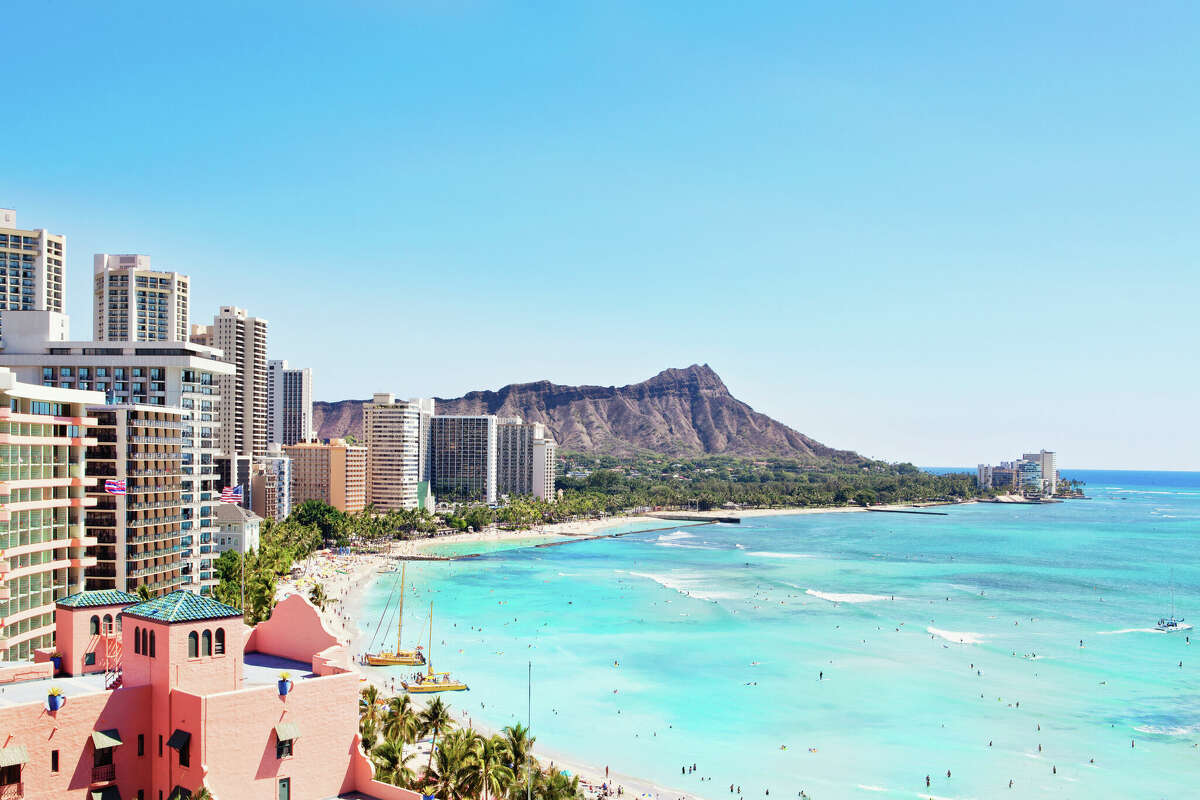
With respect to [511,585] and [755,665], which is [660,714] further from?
[511,585]

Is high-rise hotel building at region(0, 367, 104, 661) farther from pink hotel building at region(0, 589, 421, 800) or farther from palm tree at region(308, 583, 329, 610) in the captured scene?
palm tree at region(308, 583, 329, 610)

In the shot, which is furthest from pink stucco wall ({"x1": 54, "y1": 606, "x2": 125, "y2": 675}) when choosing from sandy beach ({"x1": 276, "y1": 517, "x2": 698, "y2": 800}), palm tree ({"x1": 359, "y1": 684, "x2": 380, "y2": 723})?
palm tree ({"x1": 359, "y1": 684, "x2": 380, "y2": 723})

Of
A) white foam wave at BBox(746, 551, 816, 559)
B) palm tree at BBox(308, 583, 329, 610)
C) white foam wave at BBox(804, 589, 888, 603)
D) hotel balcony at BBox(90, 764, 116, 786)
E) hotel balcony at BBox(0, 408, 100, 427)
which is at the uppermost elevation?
hotel balcony at BBox(0, 408, 100, 427)

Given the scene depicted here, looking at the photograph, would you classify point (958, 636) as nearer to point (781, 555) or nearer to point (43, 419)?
point (781, 555)

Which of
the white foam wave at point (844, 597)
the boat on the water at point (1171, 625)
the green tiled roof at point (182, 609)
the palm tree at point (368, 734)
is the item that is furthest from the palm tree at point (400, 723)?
the boat on the water at point (1171, 625)

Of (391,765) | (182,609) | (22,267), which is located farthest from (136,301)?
(182,609)

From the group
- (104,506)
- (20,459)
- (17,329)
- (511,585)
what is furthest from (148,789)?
(511,585)
